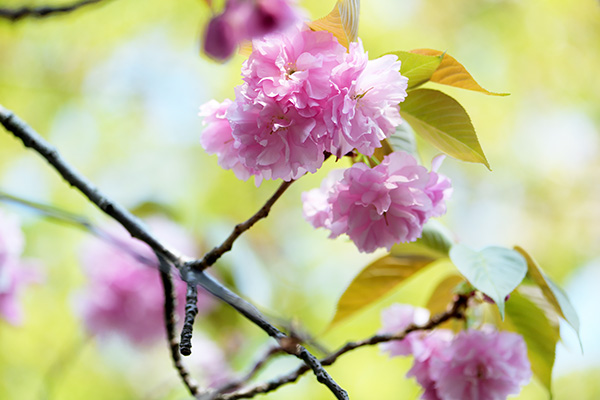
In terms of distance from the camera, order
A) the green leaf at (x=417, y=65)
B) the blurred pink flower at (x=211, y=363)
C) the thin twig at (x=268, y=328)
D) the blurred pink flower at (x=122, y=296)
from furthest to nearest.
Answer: the blurred pink flower at (x=211, y=363) < the blurred pink flower at (x=122, y=296) < the green leaf at (x=417, y=65) < the thin twig at (x=268, y=328)

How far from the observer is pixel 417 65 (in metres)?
0.53

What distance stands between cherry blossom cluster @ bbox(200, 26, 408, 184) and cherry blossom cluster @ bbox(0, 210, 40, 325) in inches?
31.4

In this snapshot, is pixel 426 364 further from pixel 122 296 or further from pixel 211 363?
pixel 211 363

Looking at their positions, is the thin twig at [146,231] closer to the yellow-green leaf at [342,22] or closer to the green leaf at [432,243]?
the yellow-green leaf at [342,22]

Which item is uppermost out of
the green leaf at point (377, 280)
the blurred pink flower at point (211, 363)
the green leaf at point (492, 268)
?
the blurred pink flower at point (211, 363)

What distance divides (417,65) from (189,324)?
35cm

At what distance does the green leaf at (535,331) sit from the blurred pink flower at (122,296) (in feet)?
2.84

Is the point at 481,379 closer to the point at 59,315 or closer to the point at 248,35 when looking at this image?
the point at 248,35

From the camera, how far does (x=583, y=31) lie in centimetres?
320

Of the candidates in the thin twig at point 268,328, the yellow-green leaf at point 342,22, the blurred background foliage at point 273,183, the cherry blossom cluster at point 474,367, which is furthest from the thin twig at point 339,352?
the blurred background foliage at point 273,183

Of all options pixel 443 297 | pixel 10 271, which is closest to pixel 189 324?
pixel 443 297

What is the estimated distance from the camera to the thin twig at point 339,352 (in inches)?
23.9

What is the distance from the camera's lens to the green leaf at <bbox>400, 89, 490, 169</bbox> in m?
0.53

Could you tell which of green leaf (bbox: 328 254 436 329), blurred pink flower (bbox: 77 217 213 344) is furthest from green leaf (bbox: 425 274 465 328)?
blurred pink flower (bbox: 77 217 213 344)
